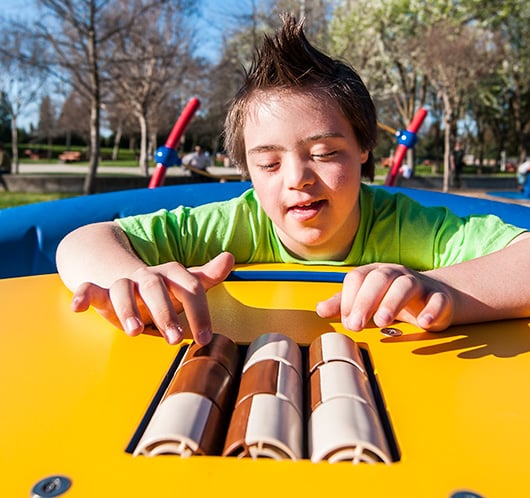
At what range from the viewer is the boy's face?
1004 millimetres

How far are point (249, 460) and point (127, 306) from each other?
0.29 m

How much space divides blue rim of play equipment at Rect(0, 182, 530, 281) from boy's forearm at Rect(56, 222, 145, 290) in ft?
2.33

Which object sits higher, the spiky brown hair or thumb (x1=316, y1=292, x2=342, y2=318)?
the spiky brown hair

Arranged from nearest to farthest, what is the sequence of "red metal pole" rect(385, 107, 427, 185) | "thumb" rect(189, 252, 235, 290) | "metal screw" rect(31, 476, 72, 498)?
"metal screw" rect(31, 476, 72, 498) → "thumb" rect(189, 252, 235, 290) → "red metal pole" rect(385, 107, 427, 185)

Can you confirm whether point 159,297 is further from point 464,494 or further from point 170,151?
point 170,151

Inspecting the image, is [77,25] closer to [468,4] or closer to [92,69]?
[92,69]

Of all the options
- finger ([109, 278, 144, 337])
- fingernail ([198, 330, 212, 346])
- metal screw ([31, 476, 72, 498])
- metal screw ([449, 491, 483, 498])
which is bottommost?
metal screw ([31, 476, 72, 498])

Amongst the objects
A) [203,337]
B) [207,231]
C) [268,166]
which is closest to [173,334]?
[203,337]

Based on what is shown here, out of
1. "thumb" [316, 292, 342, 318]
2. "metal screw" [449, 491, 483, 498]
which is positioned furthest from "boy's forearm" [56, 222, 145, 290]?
→ "metal screw" [449, 491, 483, 498]

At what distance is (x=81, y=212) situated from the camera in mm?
1929

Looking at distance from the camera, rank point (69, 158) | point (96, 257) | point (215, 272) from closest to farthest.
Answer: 1. point (215, 272)
2. point (96, 257)
3. point (69, 158)

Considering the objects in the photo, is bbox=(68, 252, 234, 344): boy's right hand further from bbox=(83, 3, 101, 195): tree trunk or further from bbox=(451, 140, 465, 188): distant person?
bbox=(451, 140, 465, 188): distant person

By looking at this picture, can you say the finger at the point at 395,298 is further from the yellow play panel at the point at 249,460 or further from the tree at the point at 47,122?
the tree at the point at 47,122

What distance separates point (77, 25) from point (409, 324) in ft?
24.9
